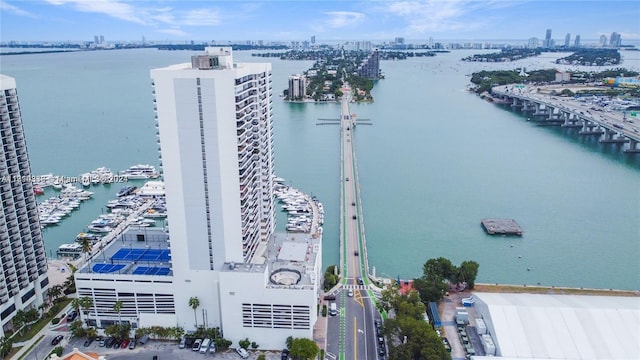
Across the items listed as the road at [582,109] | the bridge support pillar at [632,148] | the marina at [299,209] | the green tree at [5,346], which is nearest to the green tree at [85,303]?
the green tree at [5,346]

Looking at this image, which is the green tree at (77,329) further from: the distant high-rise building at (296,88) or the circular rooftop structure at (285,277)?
the distant high-rise building at (296,88)

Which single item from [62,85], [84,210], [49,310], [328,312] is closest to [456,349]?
[328,312]

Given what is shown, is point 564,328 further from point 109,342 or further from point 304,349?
point 109,342

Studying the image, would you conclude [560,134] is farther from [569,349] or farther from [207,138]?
[207,138]

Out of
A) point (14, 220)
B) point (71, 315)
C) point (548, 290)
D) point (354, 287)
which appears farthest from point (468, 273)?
point (14, 220)

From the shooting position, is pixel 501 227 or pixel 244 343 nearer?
pixel 244 343

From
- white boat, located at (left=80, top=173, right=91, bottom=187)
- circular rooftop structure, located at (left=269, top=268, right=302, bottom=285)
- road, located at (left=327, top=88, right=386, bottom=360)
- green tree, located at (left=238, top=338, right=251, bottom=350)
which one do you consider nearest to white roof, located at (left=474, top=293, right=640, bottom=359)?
road, located at (left=327, top=88, right=386, bottom=360)
